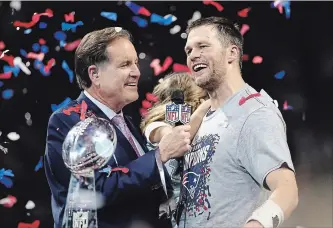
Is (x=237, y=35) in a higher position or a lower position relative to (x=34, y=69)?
higher

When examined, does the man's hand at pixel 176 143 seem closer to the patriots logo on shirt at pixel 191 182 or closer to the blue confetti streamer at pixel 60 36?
the patriots logo on shirt at pixel 191 182

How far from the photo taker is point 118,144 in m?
1.93

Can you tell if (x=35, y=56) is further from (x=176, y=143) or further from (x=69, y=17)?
(x=176, y=143)

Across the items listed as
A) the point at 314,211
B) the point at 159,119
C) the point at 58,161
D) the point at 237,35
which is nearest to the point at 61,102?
the point at 159,119

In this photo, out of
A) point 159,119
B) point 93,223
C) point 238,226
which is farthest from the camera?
point 159,119

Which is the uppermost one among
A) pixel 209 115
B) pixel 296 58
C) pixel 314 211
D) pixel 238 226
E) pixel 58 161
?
pixel 296 58

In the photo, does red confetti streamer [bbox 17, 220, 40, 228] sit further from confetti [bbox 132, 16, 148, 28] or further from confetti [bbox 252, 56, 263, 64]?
confetti [bbox 252, 56, 263, 64]

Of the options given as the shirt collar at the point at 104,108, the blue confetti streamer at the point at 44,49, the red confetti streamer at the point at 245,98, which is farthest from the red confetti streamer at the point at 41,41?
the red confetti streamer at the point at 245,98

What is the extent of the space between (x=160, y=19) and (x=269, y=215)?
1919 millimetres

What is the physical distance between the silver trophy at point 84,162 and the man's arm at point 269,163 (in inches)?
16.6

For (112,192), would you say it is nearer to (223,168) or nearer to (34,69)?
(223,168)

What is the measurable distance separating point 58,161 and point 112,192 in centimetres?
23

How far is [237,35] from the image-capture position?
1956 millimetres

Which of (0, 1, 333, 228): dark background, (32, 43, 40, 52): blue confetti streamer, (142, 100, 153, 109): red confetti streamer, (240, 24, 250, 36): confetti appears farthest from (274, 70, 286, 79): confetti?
(32, 43, 40, 52): blue confetti streamer
